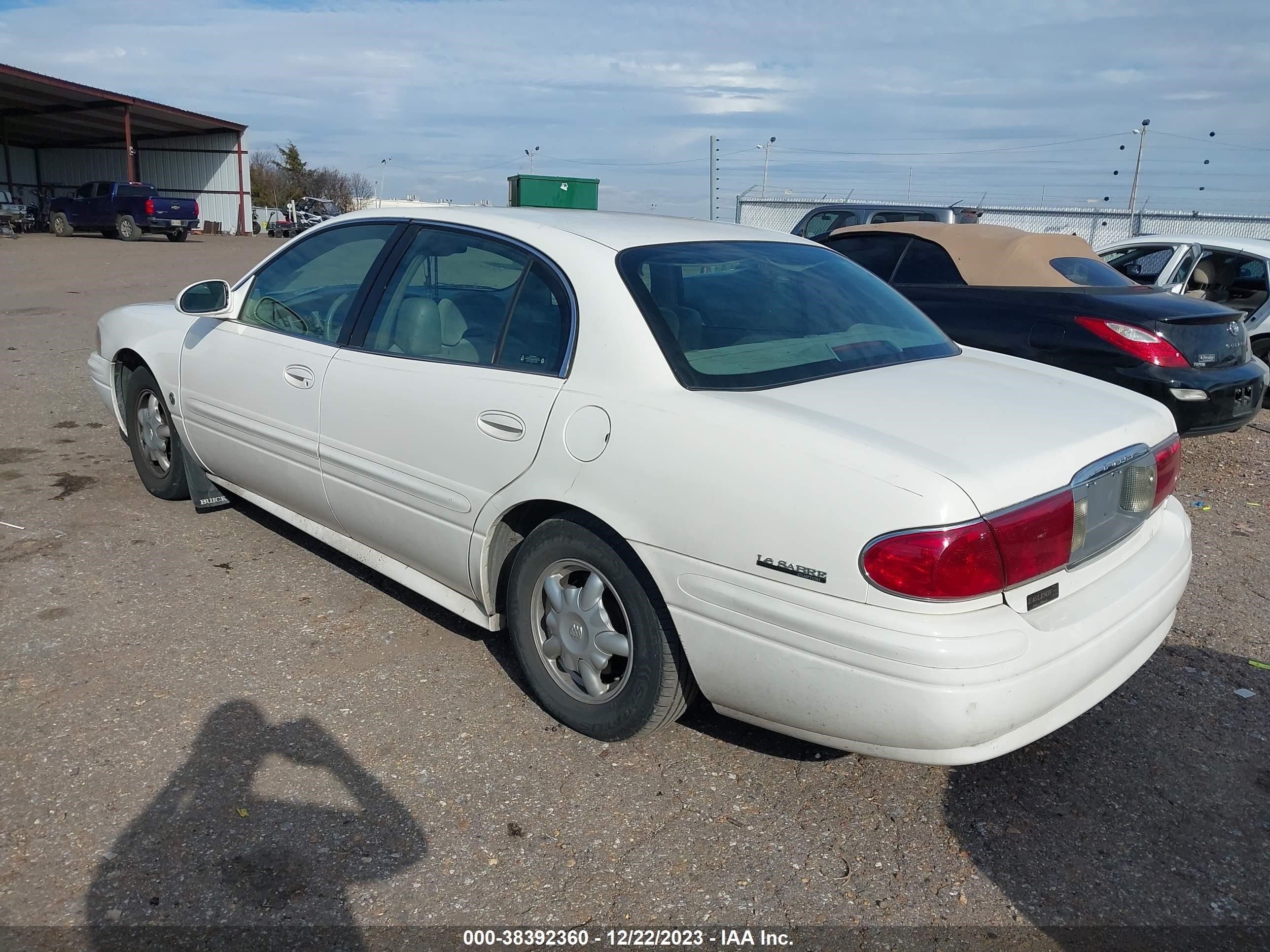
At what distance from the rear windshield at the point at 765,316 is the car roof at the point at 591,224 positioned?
7 centimetres

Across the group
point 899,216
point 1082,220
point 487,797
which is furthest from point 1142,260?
point 1082,220

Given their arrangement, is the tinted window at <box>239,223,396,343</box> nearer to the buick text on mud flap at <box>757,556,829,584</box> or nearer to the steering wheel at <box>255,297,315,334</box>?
the steering wheel at <box>255,297,315,334</box>

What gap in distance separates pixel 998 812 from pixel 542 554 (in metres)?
1.53

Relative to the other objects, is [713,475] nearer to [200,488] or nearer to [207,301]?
[207,301]

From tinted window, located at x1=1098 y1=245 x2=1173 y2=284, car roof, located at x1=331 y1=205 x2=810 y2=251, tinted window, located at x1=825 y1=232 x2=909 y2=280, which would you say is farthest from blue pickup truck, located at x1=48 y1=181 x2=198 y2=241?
car roof, located at x1=331 y1=205 x2=810 y2=251

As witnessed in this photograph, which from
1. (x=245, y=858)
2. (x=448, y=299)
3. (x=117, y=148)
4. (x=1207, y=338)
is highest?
(x=117, y=148)

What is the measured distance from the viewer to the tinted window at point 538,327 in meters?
3.08

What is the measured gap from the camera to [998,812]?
2840 millimetres

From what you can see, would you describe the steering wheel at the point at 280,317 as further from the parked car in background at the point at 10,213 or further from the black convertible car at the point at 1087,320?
the parked car in background at the point at 10,213

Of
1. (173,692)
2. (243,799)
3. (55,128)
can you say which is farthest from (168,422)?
(55,128)

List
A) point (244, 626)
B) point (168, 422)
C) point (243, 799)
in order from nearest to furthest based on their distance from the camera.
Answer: point (243, 799), point (244, 626), point (168, 422)

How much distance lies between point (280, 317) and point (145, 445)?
1526 millimetres

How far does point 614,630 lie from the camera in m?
2.95

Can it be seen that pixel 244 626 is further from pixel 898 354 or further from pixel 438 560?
pixel 898 354
